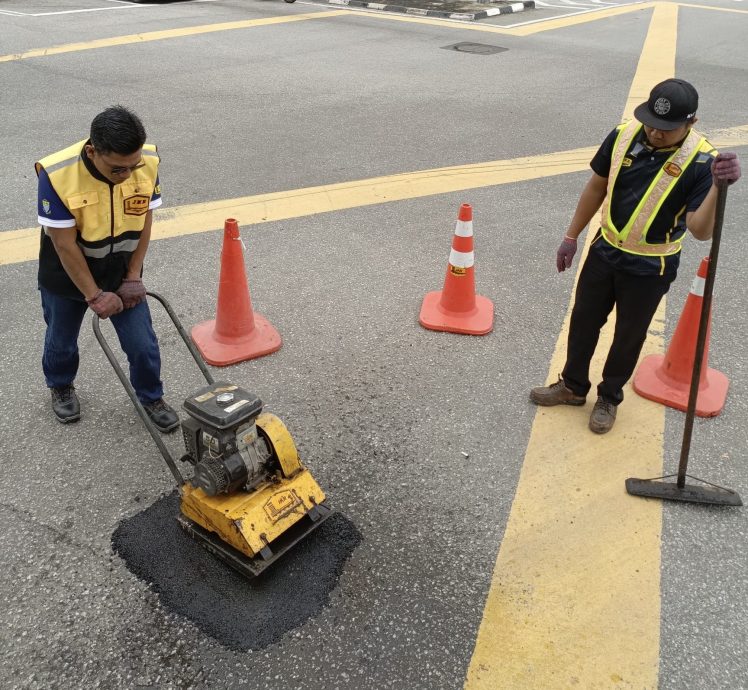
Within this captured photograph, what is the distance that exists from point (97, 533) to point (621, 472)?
2.53 metres

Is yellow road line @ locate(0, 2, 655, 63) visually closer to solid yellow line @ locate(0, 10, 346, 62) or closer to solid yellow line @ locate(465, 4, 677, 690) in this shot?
solid yellow line @ locate(0, 10, 346, 62)

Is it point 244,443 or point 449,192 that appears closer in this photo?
point 244,443

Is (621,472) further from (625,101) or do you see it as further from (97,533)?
(625,101)

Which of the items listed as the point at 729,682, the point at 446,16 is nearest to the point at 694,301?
the point at 729,682

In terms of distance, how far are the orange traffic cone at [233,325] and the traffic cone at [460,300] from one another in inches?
43.6

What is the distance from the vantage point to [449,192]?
6.64 meters

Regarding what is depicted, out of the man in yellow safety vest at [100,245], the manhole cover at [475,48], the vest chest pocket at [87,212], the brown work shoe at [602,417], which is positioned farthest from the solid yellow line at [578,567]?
the manhole cover at [475,48]

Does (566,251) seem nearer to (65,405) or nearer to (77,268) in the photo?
(77,268)

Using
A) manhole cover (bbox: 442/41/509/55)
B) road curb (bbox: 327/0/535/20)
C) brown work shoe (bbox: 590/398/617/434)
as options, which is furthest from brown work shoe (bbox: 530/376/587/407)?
road curb (bbox: 327/0/535/20)

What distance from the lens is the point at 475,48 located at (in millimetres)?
12688

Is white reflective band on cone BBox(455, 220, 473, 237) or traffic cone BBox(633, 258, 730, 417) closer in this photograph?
traffic cone BBox(633, 258, 730, 417)

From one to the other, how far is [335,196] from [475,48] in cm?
787

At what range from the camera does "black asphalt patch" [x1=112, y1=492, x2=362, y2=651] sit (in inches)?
101

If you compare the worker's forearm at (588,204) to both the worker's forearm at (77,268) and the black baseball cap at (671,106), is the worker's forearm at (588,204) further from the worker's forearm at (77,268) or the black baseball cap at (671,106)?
the worker's forearm at (77,268)
